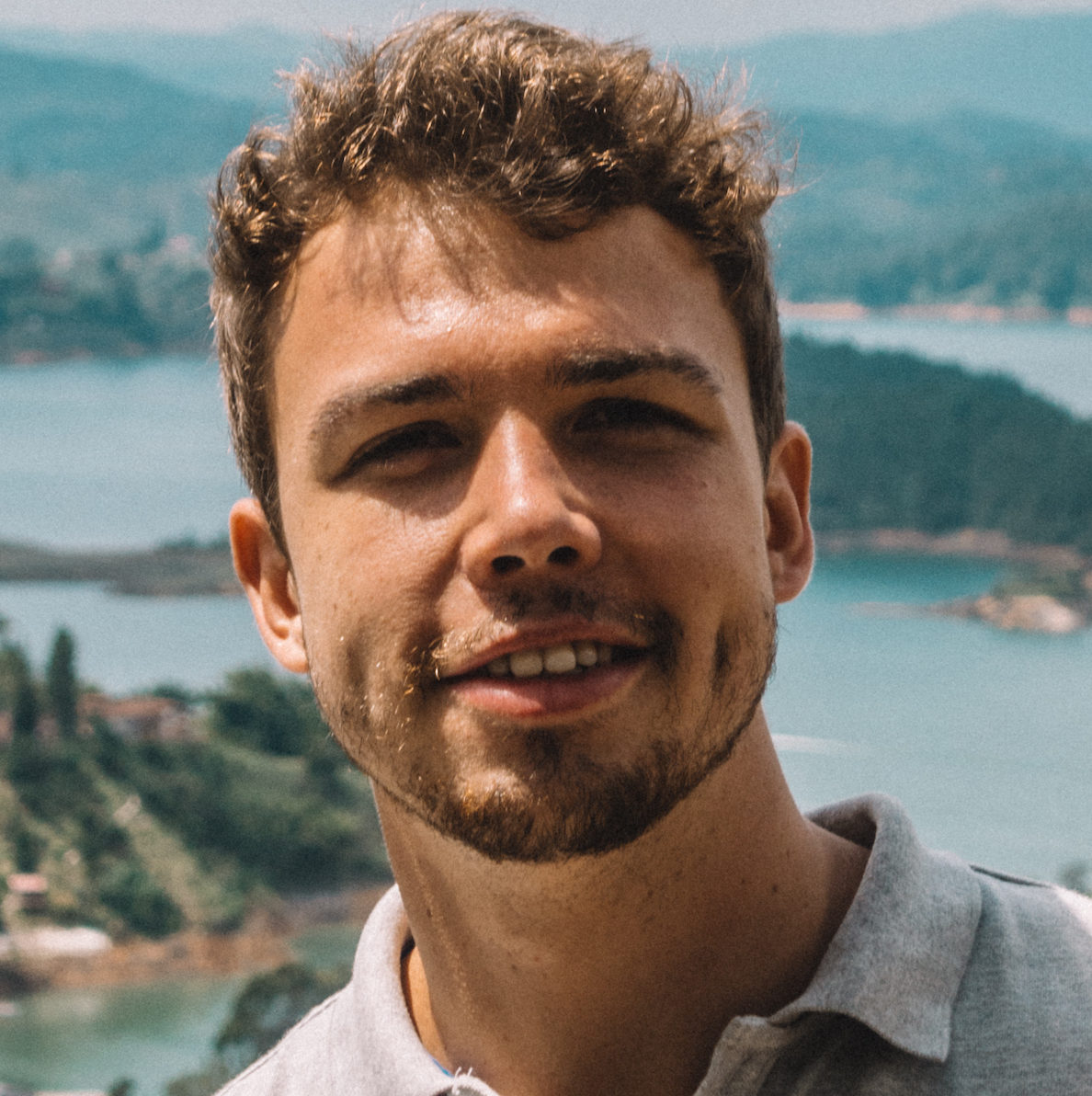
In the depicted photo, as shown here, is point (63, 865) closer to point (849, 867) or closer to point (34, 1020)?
point (34, 1020)

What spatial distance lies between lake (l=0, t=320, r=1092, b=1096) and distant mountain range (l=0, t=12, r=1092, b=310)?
0.48 metres

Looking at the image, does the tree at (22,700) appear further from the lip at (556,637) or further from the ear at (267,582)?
the lip at (556,637)

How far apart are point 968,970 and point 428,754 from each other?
54 cm

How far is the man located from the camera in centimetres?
127

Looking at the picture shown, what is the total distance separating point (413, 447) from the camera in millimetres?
1386

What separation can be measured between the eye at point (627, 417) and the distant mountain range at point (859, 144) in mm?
5427

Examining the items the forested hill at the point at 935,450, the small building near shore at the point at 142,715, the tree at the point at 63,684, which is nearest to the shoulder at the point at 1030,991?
the forested hill at the point at 935,450

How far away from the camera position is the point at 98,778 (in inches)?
293

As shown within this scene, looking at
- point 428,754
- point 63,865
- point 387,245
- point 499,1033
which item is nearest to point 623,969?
point 499,1033

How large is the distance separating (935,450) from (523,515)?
233 inches

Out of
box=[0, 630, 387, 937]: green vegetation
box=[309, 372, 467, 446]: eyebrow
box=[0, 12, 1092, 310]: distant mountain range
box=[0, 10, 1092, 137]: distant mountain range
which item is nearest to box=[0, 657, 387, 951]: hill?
box=[0, 630, 387, 937]: green vegetation

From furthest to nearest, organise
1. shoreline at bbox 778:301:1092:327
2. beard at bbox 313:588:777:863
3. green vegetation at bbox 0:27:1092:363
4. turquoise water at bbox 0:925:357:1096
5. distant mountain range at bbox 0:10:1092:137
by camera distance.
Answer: distant mountain range at bbox 0:10:1092:137, green vegetation at bbox 0:27:1092:363, shoreline at bbox 778:301:1092:327, turquoise water at bbox 0:925:357:1096, beard at bbox 313:588:777:863

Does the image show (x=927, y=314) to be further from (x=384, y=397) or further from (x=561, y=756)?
(x=561, y=756)

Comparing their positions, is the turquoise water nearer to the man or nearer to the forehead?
the man
